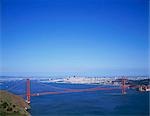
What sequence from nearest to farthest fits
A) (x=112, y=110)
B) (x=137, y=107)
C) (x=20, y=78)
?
(x=112, y=110)
(x=137, y=107)
(x=20, y=78)

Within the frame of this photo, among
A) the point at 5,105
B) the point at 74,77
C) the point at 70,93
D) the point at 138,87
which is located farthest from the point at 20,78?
the point at 5,105

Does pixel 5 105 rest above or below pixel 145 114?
above

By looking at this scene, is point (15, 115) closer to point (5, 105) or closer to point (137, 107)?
point (5, 105)

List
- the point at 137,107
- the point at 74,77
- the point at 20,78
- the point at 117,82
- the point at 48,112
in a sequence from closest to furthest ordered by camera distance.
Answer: the point at 48,112 < the point at 137,107 < the point at 117,82 < the point at 20,78 < the point at 74,77

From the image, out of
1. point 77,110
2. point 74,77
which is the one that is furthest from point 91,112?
point 74,77

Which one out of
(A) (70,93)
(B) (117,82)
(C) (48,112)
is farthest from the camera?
(B) (117,82)

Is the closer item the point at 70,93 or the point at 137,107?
the point at 137,107

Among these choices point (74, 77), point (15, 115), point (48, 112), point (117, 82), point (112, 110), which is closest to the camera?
point (15, 115)

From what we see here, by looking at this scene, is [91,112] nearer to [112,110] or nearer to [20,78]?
[112,110]

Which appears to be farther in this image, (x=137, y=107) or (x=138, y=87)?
(x=138, y=87)
